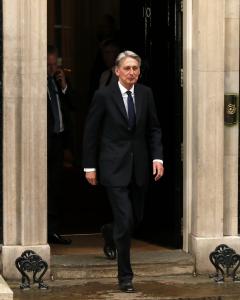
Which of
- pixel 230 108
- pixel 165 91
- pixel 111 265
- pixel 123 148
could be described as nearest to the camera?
pixel 123 148

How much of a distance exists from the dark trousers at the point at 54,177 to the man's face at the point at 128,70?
1.82 meters

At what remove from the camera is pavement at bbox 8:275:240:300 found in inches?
387

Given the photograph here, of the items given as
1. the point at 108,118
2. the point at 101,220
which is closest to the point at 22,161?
the point at 108,118

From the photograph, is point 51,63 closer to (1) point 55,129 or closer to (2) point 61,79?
(2) point 61,79

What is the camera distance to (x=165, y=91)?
11.3 metres

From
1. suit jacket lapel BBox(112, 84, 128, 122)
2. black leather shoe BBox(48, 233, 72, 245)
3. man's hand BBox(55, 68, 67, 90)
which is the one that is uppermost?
man's hand BBox(55, 68, 67, 90)

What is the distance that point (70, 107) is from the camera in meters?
11.7

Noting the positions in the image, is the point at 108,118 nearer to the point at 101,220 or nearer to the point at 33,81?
the point at 33,81

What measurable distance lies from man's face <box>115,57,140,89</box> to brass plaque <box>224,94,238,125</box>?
1.29 meters

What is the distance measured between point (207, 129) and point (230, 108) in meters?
0.29

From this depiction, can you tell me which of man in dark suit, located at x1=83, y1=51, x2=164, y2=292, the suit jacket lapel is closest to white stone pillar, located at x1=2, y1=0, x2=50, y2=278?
man in dark suit, located at x1=83, y1=51, x2=164, y2=292

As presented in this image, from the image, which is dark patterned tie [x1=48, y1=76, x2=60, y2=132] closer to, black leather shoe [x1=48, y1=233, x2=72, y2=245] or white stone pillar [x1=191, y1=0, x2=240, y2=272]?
black leather shoe [x1=48, y1=233, x2=72, y2=245]

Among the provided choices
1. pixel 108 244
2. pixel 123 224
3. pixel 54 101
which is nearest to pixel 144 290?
pixel 123 224

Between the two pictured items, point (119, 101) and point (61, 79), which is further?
point (61, 79)
